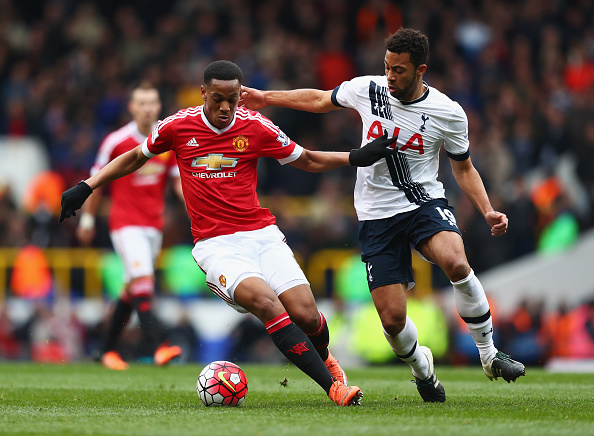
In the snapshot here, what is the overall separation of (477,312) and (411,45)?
6.50 feet

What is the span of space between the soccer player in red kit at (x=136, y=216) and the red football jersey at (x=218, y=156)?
10.5 feet

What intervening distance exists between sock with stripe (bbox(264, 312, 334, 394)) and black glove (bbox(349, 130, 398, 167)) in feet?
3.90

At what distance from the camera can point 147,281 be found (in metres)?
9.96

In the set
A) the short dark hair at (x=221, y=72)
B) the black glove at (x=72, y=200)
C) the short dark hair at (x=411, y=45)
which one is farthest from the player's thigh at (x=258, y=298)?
the short dark hair at (x=411, y=45)

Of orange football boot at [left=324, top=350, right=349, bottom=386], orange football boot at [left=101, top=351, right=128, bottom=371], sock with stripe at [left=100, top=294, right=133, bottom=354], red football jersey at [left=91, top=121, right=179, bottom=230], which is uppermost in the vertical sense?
red football jersey at [left=91, top=121, right=179, bottom=230]

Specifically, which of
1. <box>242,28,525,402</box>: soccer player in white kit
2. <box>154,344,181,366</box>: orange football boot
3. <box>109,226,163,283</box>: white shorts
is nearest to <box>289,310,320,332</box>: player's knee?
<box>242,28,525,402</box>: soccer player in white kit

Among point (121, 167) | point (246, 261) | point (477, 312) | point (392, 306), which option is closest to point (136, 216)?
point (121, 167)

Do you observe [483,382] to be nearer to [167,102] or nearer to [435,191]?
[435,191]

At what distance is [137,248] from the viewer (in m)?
10.1

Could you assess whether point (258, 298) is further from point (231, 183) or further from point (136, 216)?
point (136, 216)

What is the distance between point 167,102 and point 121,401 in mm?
10613

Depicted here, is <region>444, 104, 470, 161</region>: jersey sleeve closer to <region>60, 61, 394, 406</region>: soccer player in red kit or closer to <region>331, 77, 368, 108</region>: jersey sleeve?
<region>60, 61, 394, 406</region>: soccer player in red kit

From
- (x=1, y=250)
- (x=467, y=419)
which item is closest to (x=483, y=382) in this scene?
(x=467, y=419)

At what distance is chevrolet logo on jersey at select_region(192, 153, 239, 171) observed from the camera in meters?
6.82
